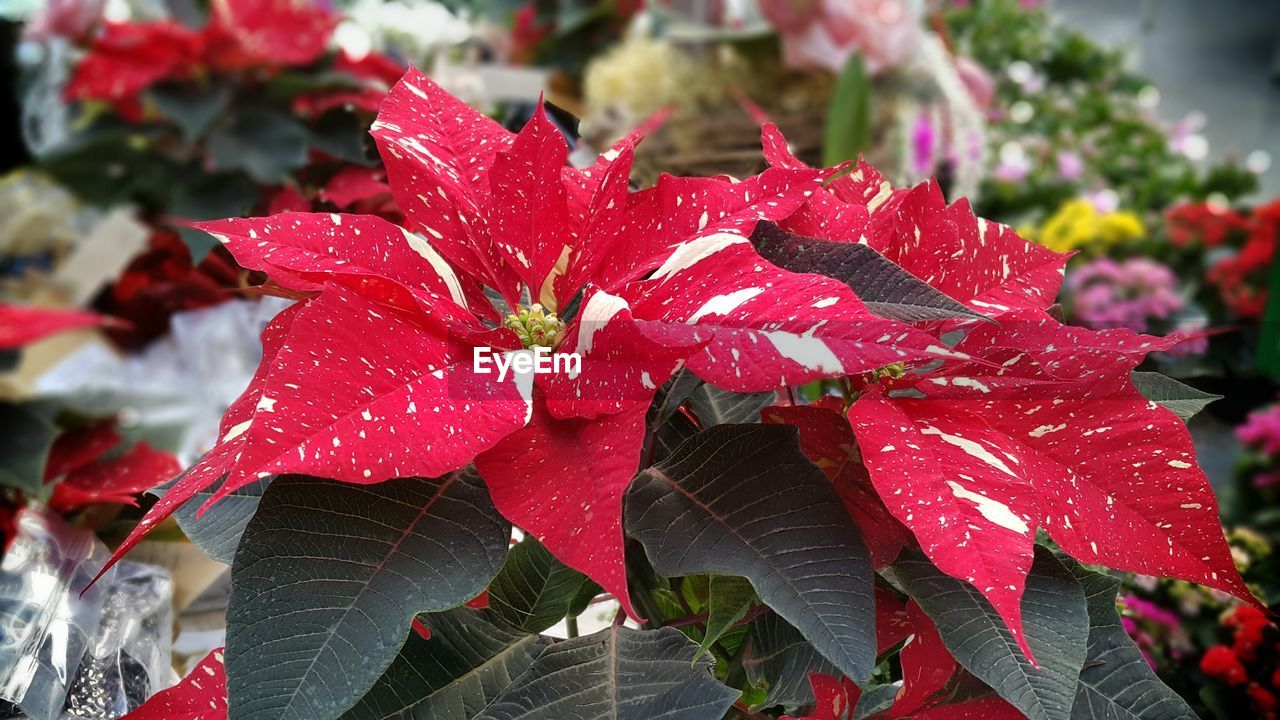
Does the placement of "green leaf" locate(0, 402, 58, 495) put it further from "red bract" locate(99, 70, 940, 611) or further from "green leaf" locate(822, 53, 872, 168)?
"green leaf" locate(822, 53, 872, 168)

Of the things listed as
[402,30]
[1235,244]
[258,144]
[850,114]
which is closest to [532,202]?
[258,144]

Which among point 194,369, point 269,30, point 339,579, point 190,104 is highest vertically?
point 339,579

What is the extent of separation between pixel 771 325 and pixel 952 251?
9 centimetres

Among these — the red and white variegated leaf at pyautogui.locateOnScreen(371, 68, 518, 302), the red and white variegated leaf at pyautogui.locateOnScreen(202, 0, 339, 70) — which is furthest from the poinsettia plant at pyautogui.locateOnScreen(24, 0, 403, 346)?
the red and white variegated leaf at pyautogui.locateOnScreen(371, 68, 518, 302)

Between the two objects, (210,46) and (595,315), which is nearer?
(595,315)

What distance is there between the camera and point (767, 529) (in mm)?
227

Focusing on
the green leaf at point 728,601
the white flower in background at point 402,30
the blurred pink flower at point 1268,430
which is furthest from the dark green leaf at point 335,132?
the blurred pink flower at point 1268,430

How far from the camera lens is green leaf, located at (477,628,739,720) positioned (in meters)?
0.22

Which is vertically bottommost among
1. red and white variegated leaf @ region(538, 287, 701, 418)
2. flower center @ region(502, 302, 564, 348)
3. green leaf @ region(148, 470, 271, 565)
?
green leaf @ region(148, 470, 271, 565)

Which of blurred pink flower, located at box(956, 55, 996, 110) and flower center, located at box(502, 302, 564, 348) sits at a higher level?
blurred pink flower, located at box(956, 55, 996, 110)

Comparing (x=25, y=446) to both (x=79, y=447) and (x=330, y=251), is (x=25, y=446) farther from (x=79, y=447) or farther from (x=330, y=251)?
(x=330, y=251)

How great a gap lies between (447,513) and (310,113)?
→ 0.95 meters

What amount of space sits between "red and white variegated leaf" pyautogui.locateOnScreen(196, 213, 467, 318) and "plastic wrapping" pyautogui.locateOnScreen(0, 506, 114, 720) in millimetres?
152

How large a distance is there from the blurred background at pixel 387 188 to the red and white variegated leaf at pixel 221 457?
0.14 metres
